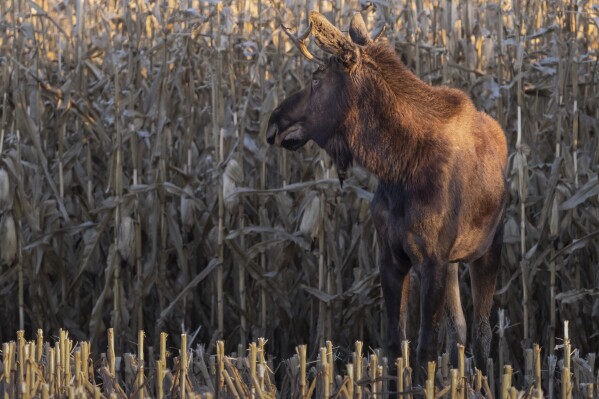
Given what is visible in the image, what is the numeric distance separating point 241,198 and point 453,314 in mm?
1695

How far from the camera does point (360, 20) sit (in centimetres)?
557

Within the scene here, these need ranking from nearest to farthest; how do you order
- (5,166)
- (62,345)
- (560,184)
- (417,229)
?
(62,345) → (417,229) → (560,184) → (5,166)

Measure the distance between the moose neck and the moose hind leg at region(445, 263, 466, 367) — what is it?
0.82 metres

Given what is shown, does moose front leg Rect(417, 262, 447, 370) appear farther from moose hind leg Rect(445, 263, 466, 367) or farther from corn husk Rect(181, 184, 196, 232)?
corn husk Rect(181, 184, 196, 232)

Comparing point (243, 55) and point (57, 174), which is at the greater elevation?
point (243, 55)

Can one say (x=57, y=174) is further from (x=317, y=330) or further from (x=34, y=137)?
(x=317, y=330)

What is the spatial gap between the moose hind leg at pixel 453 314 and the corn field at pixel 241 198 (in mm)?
A: 548

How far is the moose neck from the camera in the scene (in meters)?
5.35

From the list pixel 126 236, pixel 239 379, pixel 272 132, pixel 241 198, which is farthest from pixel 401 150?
pixel 126 236

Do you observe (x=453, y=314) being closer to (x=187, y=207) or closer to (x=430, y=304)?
(x=430, y=304)

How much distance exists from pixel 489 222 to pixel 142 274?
2447mm


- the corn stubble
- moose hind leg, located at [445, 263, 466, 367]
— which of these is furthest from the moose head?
the corn stubble

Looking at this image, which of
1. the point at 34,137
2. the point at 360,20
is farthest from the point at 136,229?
the point at 360,20

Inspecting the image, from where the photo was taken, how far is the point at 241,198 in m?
7.07
